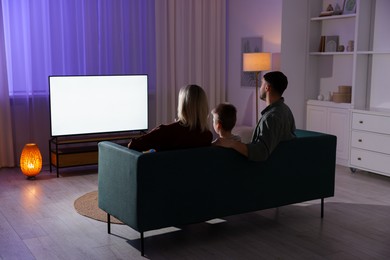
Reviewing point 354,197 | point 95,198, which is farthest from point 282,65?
point 95,198

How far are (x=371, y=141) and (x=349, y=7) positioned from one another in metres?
1.78

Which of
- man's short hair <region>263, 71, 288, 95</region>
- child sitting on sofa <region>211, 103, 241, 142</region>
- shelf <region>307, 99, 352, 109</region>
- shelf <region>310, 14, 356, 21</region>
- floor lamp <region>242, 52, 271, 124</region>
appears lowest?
shelf <region>307, 99, 352, 109</region>

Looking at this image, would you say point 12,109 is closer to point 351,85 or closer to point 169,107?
point 169,107

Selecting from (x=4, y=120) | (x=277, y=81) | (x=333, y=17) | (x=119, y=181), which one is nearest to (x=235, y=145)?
(x=277, y=81)

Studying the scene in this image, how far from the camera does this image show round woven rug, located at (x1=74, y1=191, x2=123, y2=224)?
444 centimetres

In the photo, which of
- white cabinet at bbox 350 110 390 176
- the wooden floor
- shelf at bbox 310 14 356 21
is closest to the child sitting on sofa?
the wooden floor

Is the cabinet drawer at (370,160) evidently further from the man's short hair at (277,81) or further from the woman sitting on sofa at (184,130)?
the woman sitting on sofa at (184,130)

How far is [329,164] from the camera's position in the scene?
4.39m

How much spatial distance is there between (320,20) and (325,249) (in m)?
4.15

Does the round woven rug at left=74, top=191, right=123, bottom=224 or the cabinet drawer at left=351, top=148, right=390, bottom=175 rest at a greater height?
the cabinet drawer at left=351, top=148, right=390, bottom=175

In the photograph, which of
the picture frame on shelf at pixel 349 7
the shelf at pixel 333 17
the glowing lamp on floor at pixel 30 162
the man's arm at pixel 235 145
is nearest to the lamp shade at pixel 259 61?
the shelf at pixel 333 17

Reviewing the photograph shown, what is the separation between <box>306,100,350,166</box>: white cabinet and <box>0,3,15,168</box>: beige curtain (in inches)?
155

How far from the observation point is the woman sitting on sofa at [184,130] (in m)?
3.61

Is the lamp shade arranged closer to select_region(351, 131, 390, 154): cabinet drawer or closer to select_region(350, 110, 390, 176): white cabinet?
select_region(350, 110, 390, 176): white cabinet
